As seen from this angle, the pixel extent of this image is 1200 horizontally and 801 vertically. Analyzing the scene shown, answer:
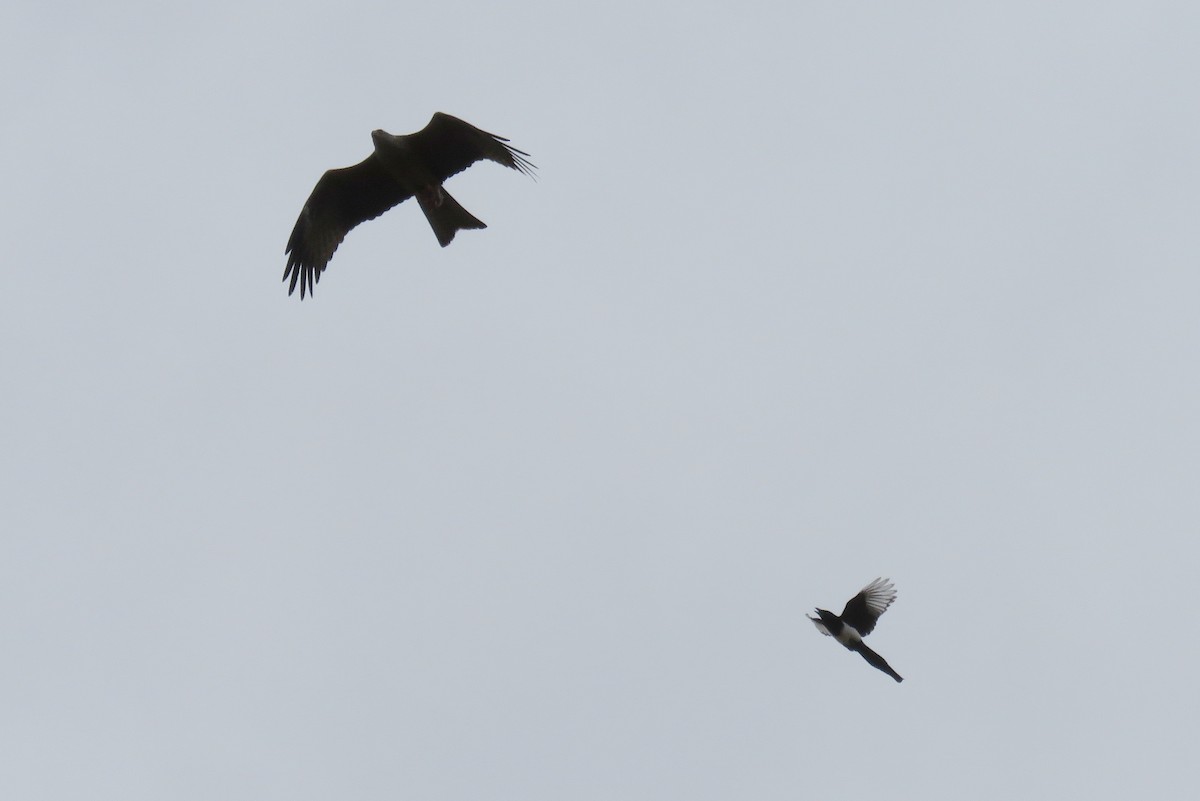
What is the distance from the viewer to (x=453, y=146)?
42.0 feet

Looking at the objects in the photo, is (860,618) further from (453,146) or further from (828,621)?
(453,146)

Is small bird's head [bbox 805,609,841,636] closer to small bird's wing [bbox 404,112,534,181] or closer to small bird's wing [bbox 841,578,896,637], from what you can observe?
small bird's wing [bbox 841,578,896,637]

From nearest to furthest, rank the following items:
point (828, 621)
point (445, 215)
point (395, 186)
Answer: point (828, 621)
point (445, 215)
point (395, 186)

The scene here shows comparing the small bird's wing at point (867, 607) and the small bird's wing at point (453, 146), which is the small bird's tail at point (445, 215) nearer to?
the small bird's wing at point (453, 146)

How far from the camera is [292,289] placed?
13.9 metres

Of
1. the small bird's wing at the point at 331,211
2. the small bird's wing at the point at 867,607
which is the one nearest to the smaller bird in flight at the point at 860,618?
the small bird's wing at the point at 867,607

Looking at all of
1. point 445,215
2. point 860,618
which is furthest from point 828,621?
point 445,215

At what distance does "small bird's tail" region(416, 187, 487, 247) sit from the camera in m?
13.0

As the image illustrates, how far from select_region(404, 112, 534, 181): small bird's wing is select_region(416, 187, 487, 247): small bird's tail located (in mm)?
205

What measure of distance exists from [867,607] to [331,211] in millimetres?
6675

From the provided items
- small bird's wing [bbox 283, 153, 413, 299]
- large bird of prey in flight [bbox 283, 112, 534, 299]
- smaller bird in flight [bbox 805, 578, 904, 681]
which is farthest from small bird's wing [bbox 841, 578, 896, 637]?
small bird's wing [bbox 283, 153, 413, 299]

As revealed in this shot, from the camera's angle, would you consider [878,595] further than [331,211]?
No

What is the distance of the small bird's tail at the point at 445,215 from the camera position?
13.0 metres

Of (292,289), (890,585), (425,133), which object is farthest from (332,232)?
(890,585)
